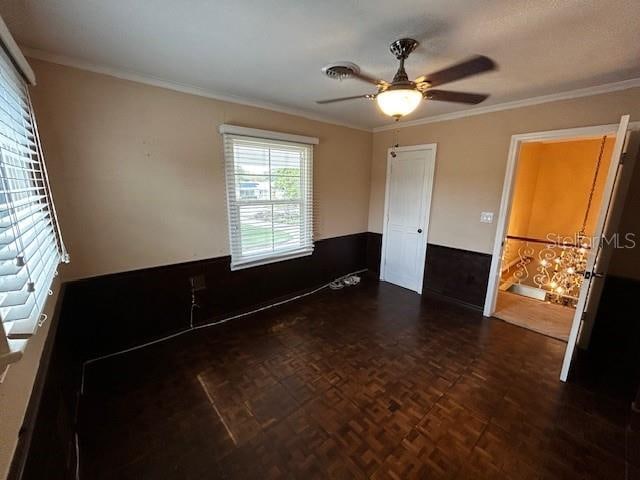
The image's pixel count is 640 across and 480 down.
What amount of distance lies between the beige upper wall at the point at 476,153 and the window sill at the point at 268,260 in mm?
1756

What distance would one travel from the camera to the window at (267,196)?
2777 millimetres

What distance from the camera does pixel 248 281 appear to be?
3117 mm

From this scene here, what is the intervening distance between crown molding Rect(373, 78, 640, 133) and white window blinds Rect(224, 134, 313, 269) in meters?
1.55

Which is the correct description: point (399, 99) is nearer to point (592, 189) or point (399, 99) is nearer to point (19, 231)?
point (19, 231)

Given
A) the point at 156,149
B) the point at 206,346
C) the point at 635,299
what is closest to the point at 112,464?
the point at 206,346

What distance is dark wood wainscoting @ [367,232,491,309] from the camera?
321 cm

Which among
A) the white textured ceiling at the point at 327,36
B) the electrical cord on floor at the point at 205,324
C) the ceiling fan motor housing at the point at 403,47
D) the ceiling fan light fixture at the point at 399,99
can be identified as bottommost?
the electrical cord on floor at the point at 205,324

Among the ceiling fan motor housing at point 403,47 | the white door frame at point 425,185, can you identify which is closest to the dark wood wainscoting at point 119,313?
the white door frame at point 425,185

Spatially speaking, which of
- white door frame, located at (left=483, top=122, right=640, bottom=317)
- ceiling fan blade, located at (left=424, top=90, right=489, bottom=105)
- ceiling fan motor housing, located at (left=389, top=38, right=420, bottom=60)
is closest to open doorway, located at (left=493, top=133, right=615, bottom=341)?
white door frame, located at (left=483, top=122, right=640, bottom=317)

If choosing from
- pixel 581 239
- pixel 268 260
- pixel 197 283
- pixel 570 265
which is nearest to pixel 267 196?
pixel 268 260

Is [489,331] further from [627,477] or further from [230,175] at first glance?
[230,175]

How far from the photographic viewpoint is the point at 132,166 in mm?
2209

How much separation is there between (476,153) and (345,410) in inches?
119

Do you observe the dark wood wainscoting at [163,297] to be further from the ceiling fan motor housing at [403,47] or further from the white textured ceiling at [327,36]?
the ceiling fan motor housing at [403,47]
